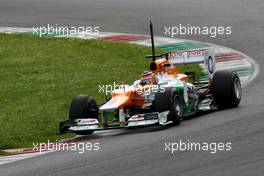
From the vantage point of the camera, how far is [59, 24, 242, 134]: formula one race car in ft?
55.8

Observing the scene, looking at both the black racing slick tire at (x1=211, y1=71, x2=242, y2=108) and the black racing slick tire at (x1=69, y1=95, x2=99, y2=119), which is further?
the black racing slick tire at (x1=211, y1=71, x2=242, y2=108)

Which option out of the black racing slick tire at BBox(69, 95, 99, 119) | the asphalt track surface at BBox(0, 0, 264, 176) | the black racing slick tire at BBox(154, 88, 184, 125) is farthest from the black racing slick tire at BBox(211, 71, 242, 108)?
the black racing slick tire at BBox(69, 95, 99, 119)

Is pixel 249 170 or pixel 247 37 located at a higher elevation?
pixel 247 37

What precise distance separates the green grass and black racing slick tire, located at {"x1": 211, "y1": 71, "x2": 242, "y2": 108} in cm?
307

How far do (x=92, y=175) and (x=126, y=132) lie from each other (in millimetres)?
3915

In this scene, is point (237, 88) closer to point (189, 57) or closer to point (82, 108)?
point (189, 57)

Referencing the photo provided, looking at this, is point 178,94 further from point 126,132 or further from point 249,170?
point 249,170

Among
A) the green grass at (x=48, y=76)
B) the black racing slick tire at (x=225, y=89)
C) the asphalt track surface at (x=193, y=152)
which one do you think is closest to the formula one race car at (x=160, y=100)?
the black racing slick tire at (x=225, y=89)

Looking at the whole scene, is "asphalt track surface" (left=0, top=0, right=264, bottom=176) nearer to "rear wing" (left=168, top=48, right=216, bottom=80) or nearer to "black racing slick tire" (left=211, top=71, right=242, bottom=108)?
"black racing slick tire" (left=211, top=71, right=242, bottom=108)

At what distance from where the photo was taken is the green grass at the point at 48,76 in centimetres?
1847

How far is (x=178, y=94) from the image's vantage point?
1742 cm

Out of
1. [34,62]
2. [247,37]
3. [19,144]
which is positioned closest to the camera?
[19,144]

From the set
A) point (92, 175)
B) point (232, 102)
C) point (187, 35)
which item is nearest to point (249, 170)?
point (92, 175)

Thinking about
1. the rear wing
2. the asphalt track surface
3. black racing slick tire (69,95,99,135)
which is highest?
the rear wing
